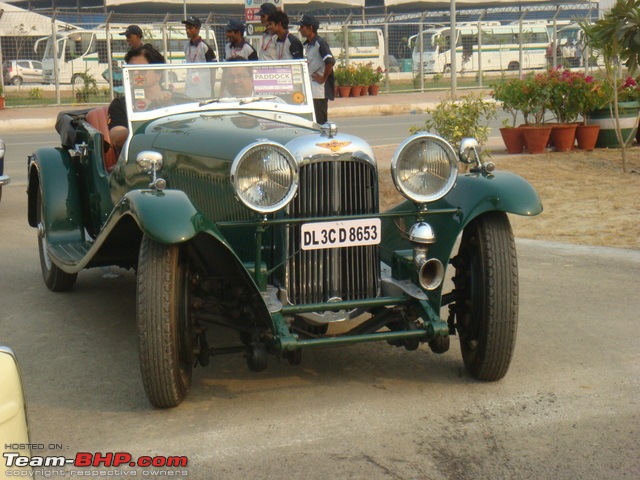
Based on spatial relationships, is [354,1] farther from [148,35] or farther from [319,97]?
[319,97]

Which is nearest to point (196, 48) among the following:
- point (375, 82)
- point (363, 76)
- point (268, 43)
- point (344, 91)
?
point (268, 43)

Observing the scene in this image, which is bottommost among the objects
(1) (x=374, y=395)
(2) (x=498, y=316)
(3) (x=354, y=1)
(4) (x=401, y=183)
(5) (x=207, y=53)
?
(1) (x=374, y=395)

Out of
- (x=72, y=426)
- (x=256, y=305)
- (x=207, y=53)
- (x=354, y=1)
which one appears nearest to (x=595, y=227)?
(x=207, y=53)

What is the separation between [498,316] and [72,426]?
78.7 inches

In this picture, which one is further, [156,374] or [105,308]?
[105,308]

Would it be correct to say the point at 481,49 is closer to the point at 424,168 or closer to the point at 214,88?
the point at 214,88

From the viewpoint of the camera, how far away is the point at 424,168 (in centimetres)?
461

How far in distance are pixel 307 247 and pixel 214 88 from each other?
198 cm

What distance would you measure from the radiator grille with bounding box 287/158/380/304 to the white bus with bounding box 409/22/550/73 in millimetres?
27107

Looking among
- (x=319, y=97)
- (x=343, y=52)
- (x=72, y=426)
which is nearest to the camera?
(x=72, y=426)

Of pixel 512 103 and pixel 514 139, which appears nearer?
pixel 512 103

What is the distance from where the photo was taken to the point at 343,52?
30094mm

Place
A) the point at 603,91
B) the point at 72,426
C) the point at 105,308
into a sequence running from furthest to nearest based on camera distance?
the point at 603,91
the point at 105,308
the point at 72,426

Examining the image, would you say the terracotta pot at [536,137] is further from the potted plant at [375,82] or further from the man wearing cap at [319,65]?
the potted plant at [375,82]
